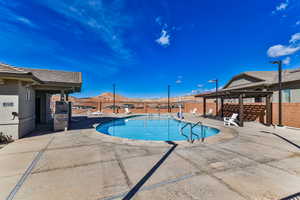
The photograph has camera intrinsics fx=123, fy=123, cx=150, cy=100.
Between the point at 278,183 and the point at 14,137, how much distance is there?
8621mm

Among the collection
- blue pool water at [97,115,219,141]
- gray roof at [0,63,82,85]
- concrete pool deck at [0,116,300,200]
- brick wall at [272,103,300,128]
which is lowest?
blue pool water at [97,115,219,141]

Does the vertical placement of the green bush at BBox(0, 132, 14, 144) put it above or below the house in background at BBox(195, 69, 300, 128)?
below

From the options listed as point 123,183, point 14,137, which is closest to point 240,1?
point 123,183

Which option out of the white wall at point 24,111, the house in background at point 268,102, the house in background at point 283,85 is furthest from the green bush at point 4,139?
the house in background at point 283,85

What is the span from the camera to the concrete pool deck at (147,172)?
209 centimetres

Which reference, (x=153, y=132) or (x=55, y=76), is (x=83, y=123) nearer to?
(x=55, y=76)

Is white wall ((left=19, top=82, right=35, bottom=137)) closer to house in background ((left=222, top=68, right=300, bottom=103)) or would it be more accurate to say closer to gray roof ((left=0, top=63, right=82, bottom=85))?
gray roof ((left=0, top=63, right=82, bottom=85))

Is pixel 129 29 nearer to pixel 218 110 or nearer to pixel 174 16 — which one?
pixel 174 16

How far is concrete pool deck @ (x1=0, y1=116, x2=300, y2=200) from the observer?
209 cm

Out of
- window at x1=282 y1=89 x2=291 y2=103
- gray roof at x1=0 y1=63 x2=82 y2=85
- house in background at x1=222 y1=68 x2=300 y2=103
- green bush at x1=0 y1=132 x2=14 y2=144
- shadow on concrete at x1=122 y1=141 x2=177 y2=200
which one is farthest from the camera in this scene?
window at x1=282 y1=89 x2=291 y2=103

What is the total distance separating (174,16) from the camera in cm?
1317

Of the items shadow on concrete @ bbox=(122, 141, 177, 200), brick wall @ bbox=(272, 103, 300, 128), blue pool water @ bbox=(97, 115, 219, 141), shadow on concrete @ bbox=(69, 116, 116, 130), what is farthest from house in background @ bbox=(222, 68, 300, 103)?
shadow on concrete @ bbox=(69, 116, 116, 130)

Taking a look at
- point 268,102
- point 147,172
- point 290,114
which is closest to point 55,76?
point 147,172

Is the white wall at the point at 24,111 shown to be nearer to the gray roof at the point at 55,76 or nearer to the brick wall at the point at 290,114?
the gray roof at the point at 55,76
